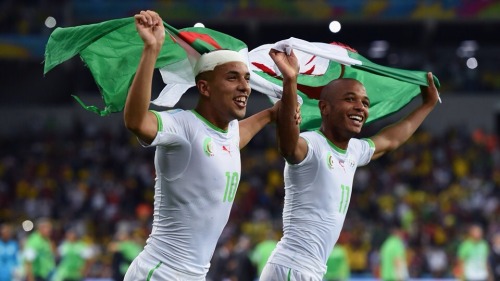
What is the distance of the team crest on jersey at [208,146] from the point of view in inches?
242

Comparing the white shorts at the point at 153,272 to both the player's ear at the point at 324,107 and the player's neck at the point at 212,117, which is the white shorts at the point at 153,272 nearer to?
the player's neck at the point at 212,117

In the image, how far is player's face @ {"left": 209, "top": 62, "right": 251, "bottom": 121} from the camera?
625cm

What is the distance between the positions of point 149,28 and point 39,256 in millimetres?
12350

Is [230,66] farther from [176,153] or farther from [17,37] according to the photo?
[17,37]

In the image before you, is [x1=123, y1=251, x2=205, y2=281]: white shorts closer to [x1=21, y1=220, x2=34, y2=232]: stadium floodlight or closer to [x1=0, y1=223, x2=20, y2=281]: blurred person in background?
[x1=0, y1=223, x2=20, y2=281]: blurred person in background


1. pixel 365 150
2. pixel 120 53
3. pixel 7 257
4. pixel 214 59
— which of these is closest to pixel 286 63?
pixel 214 59

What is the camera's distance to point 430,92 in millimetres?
8078

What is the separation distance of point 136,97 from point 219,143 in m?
0.80

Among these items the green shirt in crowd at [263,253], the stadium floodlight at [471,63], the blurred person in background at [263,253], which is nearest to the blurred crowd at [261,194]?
the blurred person in background at [263,253]

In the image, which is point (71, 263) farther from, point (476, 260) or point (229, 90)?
point (229, 90)

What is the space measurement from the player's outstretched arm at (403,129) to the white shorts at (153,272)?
223 centimetres

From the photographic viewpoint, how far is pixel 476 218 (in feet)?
81.3

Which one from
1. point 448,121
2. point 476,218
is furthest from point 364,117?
point 448,121

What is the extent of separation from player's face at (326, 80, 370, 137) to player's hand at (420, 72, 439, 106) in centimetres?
89
